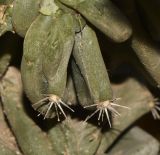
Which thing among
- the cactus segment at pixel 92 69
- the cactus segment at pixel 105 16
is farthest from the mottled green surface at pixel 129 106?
the cactus segment at pixel 105 16

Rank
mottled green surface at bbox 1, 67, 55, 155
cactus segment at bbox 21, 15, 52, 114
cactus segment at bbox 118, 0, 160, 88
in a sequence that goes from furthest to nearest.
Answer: mottled green surface at bbox 1, 67, 55, 155, cactus segment at bbox 118, 0, 160, 88, cactus segment at bbox 21, 15, 52, 114

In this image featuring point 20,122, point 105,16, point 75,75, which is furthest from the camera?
point 20,122

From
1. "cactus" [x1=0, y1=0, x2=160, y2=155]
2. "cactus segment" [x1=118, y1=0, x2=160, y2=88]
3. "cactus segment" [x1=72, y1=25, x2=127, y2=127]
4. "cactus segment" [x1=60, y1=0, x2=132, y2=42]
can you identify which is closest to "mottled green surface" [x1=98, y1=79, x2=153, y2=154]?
"cactus" [x1=0, y1=0, x2=160, y2=155]

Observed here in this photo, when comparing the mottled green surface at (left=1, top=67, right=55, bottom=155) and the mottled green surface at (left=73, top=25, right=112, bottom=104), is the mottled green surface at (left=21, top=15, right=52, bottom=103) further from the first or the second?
the mottled green surface at (left=1, top=67, right=55, bottom=155)

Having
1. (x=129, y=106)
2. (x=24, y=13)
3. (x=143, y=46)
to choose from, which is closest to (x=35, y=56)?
(x=24, y=13)

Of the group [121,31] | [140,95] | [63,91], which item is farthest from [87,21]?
[140,95]

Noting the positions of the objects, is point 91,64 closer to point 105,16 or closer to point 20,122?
point 105,16

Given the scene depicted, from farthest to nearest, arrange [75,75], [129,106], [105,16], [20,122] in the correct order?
[129,106] < [20,122] < [75,75] < [105,16]

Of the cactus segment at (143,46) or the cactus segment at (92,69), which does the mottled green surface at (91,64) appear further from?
the cactus segment at (143,46)
